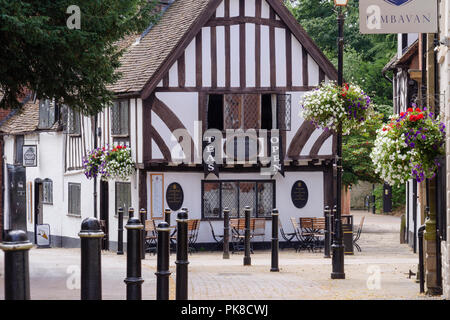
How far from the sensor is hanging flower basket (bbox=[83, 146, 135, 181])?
26703mm

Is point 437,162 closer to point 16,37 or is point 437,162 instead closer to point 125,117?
point 16,37

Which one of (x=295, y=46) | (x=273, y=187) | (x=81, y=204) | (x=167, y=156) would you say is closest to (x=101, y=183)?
(x=81, y=204)

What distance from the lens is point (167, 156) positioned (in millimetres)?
26875

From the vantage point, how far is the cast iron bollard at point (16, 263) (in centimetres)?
532

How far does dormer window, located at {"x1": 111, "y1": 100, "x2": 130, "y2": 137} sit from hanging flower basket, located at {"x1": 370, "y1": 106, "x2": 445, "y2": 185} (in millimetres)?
16705

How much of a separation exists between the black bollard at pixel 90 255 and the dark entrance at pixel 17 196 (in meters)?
30.3

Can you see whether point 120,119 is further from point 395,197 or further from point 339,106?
point 395,197

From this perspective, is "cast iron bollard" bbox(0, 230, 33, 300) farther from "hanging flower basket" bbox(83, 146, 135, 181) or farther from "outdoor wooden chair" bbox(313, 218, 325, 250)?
"outdoor wooden chair" bbox(313, 218, 325, 250)

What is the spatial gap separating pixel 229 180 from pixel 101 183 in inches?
188

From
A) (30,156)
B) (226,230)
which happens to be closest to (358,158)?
(30,156)

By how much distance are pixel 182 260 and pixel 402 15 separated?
466 cm

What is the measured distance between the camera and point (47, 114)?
3319 centimetres

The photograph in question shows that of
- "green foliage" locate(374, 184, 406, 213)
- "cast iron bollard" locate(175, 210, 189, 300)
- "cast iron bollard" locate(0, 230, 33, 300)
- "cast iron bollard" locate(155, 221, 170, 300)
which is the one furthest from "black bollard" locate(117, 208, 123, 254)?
"green foliage" locate(374, 184, 406, 213)

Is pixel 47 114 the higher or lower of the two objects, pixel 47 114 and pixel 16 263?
the higher
